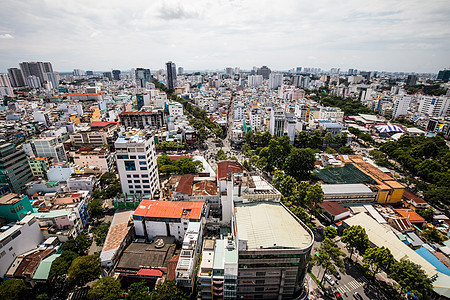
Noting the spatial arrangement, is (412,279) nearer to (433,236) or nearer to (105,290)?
(433,236)

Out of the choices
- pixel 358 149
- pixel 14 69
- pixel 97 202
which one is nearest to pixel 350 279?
pixel 97 202

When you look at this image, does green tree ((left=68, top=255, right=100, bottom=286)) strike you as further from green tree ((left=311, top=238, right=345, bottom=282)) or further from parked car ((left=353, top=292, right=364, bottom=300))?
parked car ((left=353, top=292, right=364, bottom=300))

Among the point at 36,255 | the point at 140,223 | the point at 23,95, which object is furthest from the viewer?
the point at 23,95

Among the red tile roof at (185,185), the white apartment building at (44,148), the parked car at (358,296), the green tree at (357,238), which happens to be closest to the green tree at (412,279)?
the green tree at (357,238)

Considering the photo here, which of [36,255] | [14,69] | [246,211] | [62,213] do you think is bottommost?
[36,255]

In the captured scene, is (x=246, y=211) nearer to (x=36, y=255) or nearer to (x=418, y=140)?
(x=36, y=255)

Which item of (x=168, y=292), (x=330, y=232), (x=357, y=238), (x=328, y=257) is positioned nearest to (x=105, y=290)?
(x=168, y=292)
